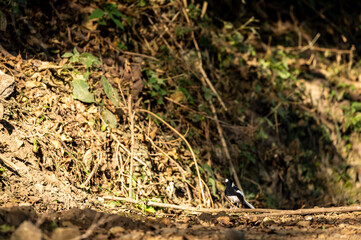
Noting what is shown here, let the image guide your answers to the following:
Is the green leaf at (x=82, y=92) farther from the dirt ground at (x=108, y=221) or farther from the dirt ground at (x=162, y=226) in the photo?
the dirt ground at (x=162, y=226)

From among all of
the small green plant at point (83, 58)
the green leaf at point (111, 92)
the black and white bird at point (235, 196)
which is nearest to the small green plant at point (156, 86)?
the green leaf at point (111, 92)

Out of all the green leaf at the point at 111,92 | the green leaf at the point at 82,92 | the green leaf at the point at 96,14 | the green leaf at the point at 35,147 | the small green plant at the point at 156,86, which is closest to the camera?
the green leaf at the point at 35,147

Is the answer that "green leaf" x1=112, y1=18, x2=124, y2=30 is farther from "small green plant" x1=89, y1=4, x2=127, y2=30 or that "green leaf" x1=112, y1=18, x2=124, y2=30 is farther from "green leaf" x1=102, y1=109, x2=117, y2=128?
"green leaf" x1=102, y1=109, x2=117, y2=128

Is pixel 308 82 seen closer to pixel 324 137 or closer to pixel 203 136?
pixel 324 137

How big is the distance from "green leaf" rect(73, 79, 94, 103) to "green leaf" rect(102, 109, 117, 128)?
182 millimetres

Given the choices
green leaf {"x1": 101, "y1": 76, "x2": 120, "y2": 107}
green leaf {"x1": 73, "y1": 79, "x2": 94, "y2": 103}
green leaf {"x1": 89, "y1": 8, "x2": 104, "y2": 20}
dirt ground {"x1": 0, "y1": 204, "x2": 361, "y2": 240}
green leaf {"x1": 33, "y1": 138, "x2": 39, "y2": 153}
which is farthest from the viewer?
green leaf {"x1": 89, "y1": 8, "x2": 104, "y2": 20}

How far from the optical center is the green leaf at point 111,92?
12.8 feet

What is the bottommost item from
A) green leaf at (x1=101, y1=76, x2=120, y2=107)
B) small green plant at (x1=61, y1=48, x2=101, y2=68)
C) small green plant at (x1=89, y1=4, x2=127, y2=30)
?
green leaf at (x1=101, y1=76, x2=120, y2=107)

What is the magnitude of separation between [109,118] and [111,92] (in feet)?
1.08

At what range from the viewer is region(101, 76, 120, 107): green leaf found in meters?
3.89

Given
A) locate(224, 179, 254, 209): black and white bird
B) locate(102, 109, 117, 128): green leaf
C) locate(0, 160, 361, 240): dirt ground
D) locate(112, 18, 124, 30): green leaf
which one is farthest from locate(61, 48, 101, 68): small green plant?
locate(224, 179, 254, 209): black and white bird

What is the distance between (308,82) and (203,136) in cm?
Answer: 283

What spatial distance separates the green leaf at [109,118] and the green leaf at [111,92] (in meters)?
0.16

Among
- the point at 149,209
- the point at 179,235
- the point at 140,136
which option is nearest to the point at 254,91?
the point at 140,136
